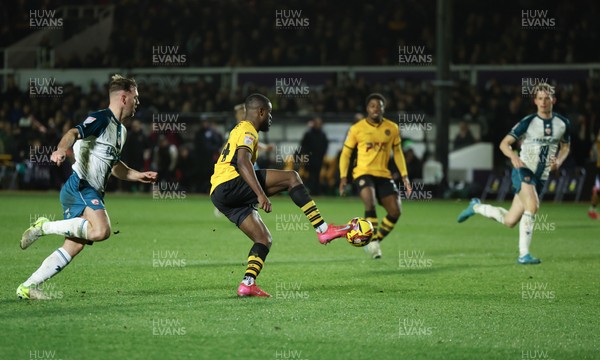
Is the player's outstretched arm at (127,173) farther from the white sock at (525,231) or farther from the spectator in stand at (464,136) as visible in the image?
the spectator in stand at (464,136)

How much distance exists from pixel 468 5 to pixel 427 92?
4898 mm

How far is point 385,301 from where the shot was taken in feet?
31.9

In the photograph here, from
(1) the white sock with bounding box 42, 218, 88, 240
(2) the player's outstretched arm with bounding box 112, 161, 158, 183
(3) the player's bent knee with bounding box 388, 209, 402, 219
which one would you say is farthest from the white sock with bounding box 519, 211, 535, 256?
(1) the white sock with bounding box 42, 218, 88, 240

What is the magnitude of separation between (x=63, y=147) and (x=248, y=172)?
72.7 inches

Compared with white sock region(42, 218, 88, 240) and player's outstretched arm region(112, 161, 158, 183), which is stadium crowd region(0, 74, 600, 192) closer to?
player's outstretched arm region(112, 161, 158, 183)

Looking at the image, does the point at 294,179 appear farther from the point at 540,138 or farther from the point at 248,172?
the point at 540,138

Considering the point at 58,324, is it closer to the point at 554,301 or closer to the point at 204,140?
the point at 554,301

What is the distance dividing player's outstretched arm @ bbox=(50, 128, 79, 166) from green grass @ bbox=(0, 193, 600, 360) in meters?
1.27

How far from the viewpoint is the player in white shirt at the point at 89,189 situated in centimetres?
912

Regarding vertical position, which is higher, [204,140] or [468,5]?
[468,5]

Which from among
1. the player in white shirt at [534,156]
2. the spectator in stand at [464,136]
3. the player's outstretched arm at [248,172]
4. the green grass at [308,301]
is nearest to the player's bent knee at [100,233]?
the green grass at [308,301]

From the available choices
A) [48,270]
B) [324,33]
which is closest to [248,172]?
[48,270]

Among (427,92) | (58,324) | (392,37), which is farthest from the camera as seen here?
(392,37)

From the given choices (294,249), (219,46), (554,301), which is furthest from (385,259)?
(219,46)
